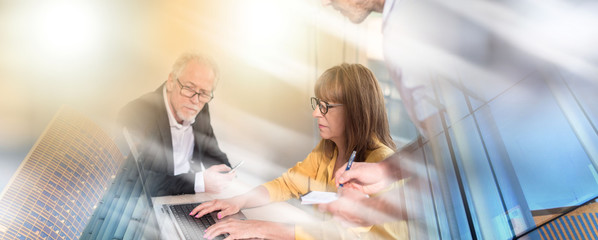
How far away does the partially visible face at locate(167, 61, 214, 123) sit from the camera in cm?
113

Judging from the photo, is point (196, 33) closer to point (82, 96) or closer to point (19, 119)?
point (82, 96)

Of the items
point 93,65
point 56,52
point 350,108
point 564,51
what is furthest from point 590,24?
point 56,52

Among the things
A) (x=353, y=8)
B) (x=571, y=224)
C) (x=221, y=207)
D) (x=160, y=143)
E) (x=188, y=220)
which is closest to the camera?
(x=571, y=224)

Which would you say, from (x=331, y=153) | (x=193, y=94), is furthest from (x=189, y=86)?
(x=331, y=153)

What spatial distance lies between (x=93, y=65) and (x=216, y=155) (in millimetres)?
534

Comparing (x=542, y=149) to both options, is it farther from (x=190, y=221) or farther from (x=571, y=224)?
(x=190, y=221)

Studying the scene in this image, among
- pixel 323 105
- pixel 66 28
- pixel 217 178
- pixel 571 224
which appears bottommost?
pixel 571 224

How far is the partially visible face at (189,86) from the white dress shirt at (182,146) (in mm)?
18

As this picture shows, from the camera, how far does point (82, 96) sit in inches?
41.4

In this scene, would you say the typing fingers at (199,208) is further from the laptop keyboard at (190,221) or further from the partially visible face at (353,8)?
the partially visible face at (353,8)

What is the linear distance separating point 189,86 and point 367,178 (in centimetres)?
72

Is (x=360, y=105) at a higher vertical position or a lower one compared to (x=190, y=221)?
higher

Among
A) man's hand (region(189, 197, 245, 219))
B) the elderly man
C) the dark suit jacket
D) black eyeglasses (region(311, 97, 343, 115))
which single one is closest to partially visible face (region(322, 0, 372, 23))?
black eyeglasses (region(311, 97, 343, 115))

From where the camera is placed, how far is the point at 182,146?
1.13 m
